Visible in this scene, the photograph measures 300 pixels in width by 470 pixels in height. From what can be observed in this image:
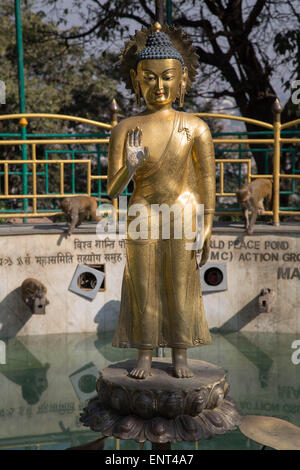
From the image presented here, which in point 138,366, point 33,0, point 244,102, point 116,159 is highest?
point 33,0

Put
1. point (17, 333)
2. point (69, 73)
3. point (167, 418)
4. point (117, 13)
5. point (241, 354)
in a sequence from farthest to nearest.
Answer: point (69, 73) < point (117, 13) < point (17, 333) < point (241, 354) < point (167, 418)

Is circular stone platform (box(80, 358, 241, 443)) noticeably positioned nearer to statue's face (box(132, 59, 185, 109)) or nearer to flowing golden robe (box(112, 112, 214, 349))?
flowing golden robe (box(112, 112, 214, 349))

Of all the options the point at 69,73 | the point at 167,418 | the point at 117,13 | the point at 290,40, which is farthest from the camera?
the point at 69,73

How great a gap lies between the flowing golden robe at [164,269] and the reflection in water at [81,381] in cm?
100

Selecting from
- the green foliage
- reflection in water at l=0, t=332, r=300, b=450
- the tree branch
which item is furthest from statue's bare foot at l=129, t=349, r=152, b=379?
the green foliage

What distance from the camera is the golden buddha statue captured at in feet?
13.2

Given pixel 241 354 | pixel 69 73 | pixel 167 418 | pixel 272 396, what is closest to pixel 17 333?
pixel 241 354

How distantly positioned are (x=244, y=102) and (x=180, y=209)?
897 cm

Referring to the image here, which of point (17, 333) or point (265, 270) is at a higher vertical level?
point (265, 270)

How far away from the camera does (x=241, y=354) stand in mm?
6750

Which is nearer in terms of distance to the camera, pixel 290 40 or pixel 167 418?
pixel 167 418

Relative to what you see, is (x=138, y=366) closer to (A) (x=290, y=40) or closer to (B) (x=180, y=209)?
(B) (x=180, y=209)

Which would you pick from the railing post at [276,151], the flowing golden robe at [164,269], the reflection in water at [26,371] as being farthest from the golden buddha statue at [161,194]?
the railing post at [276,151]

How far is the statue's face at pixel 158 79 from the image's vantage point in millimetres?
4023
